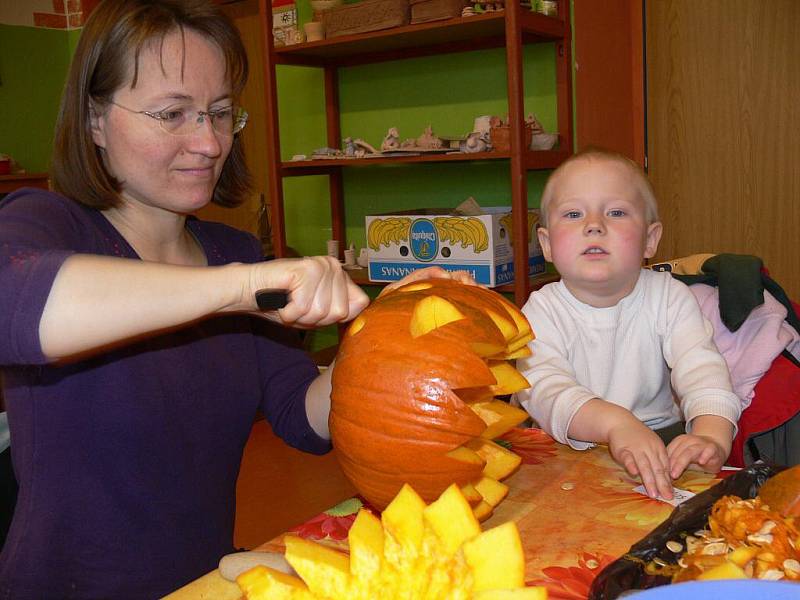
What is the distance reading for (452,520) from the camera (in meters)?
0.58

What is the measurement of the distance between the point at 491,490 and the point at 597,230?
1.86 feet

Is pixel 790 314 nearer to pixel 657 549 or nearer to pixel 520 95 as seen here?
pixel 657 549

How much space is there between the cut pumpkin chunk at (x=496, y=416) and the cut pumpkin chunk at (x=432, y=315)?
112mm

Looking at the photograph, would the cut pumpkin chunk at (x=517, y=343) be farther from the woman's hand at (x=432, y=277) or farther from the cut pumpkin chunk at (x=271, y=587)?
the cut pumpkin chunk at (x=271, y=587)

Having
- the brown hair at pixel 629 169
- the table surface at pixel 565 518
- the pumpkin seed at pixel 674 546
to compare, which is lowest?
the table surface at pixel 565 518

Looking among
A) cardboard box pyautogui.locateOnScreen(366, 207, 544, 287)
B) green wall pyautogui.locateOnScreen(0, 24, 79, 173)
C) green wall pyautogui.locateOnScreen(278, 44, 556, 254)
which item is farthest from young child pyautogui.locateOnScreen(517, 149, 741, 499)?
green wall pyautogui.locateOnScreen(0, 24, 79, 173)

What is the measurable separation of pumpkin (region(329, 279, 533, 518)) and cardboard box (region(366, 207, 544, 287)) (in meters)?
1.74

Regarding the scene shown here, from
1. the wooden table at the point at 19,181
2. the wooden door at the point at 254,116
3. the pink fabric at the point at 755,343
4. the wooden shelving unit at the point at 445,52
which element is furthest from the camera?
the wooden table at the point at 19,181

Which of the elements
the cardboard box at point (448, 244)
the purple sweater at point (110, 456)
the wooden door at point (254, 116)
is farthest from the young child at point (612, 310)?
the wooden door at point (254, 116)

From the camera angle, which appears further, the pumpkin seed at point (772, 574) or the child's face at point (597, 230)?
the child's face at point (597, 230)

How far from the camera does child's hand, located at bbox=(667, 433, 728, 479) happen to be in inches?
35.9

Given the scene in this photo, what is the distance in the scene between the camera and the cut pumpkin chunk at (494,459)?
2.82 feet

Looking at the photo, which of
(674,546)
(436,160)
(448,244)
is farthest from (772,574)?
(436,160)

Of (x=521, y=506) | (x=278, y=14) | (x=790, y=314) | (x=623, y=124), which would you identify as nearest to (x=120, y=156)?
(x=521, y=506)
